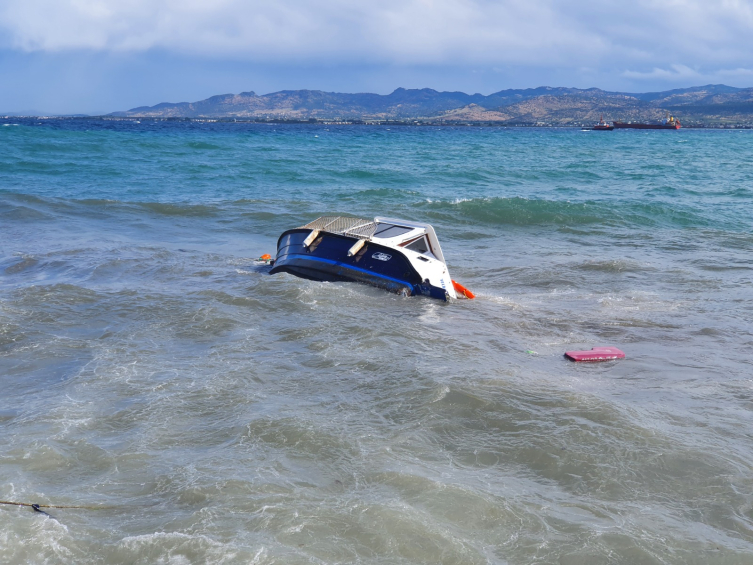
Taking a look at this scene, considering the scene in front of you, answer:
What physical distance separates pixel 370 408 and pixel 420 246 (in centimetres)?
727

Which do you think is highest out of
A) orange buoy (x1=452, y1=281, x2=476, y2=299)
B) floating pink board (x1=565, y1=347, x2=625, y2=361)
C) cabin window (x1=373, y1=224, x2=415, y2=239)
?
cabin window (x1=373, y1=224, x2=415, y2=239)

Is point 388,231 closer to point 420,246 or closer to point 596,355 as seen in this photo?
point 420,246

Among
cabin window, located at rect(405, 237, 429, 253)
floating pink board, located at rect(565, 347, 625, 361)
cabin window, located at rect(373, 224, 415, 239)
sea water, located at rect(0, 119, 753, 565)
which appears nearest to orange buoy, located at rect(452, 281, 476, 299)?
sea water, located at rect(0, 119, 753, 565)

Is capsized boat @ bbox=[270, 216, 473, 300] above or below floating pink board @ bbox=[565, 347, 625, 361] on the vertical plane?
above

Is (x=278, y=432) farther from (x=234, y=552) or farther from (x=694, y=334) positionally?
(x=694, y=334)

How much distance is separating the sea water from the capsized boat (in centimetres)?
54

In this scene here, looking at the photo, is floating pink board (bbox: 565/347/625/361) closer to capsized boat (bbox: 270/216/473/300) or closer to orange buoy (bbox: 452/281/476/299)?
capsized boat (bbox: 270/216/473/300)

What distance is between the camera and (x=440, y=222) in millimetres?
27422

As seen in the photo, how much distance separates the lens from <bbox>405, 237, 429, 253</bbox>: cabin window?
52.9ft

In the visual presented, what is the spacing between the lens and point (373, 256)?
15766 millimetres

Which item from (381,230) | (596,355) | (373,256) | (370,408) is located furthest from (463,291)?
(370,408)

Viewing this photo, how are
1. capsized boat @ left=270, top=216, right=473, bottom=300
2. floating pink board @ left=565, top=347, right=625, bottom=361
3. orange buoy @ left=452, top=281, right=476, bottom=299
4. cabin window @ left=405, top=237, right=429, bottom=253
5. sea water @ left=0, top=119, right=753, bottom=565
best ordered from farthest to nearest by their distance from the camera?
cabin window @ left=405, top=237, right=429, bottom=253, orange buoy @ left=452, top=281, right=476, bottom=299, capsized boat @ left=270, top=216, right=473, bottom=300, floating pink board @ left=565, top=347, right=625, bottom=361, sea water @ left=0, top=119, right=753, bottom=565

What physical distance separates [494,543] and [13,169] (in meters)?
40.1

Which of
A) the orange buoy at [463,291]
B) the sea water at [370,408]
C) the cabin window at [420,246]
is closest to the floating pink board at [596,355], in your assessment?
the sea water at [370,408]
